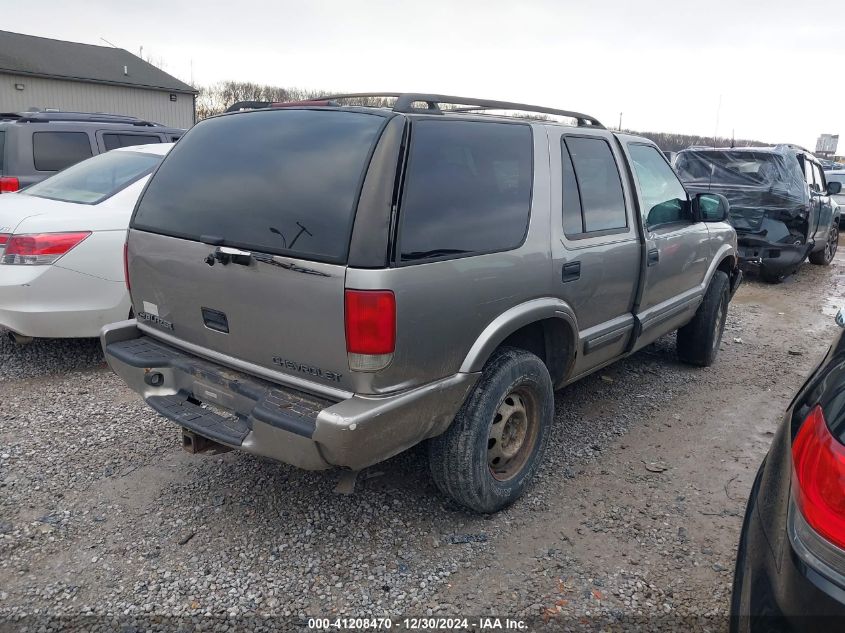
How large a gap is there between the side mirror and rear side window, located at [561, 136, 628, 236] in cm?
117

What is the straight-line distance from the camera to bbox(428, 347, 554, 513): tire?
295cm

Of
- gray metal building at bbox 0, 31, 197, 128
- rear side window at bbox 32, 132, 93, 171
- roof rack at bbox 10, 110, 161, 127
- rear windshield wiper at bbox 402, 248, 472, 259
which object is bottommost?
rear windshield wiper at bbox 402, 248, 472, 259

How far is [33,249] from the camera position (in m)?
4.45

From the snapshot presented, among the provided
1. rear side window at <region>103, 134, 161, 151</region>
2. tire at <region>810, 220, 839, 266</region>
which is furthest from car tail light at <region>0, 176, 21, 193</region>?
tire at <region>810, 220, 839, 266</region>

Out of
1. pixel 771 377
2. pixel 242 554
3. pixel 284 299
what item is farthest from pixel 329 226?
pixel 771 377

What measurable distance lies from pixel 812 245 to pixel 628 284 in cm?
751

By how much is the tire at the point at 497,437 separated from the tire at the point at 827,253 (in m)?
9.93

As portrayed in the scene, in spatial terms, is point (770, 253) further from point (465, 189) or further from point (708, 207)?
point (465, 189)

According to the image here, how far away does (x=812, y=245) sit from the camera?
9.79 metres

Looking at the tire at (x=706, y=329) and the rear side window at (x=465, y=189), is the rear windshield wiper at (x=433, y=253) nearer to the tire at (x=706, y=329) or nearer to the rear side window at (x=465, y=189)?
the rear side window at (x=465, y=189)

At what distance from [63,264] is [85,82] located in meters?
29.2

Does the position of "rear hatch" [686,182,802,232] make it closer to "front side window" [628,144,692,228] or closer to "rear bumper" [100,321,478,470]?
"front side window" [628,144,692,228]

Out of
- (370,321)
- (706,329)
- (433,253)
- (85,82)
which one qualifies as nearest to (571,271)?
(433,253)

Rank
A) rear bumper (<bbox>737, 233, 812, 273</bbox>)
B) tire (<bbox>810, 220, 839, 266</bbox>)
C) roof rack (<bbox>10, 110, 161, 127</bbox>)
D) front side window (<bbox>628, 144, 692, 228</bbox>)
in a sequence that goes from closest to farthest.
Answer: front side window (<bbox>628, 144, 692, 228</bbox>) < roof rack (<bbox>10, 110, 161, 127</bbox>) < rear bumper (<bbox>737, 233, 812, 273</bbox>) < tire (<bbox>810, 220, 839, 266</bbox>)
